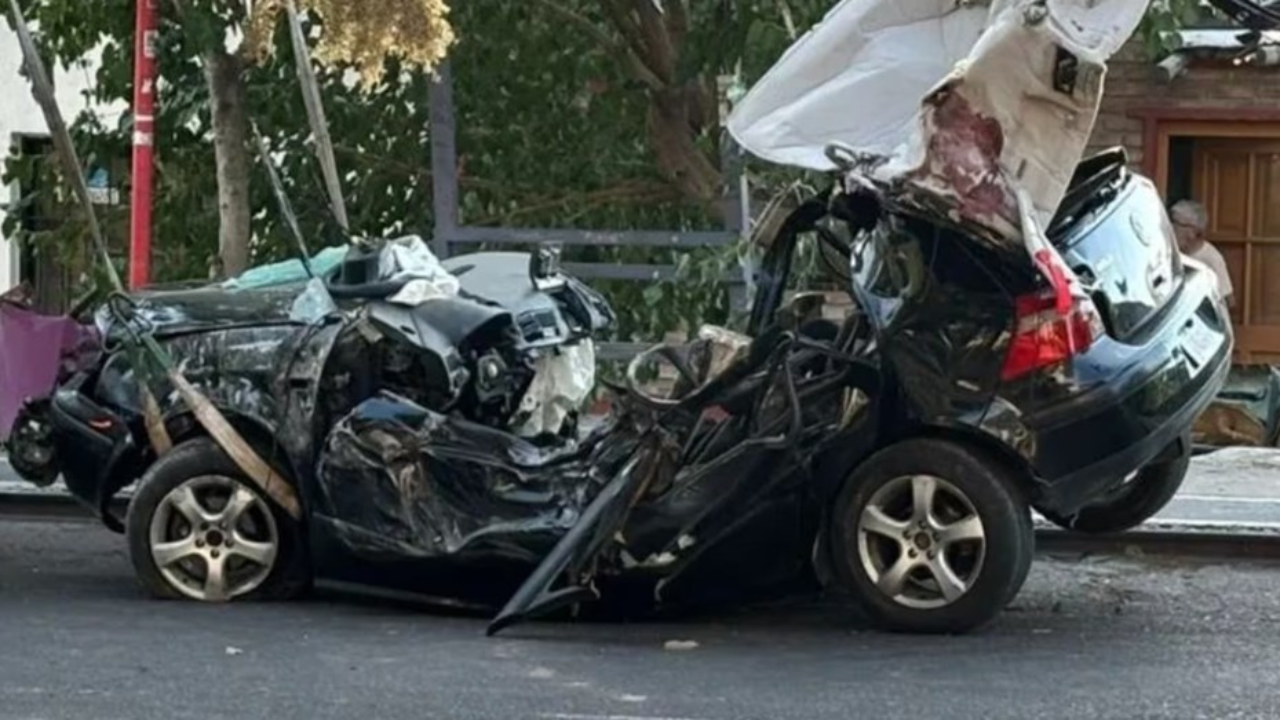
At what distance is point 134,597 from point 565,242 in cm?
510

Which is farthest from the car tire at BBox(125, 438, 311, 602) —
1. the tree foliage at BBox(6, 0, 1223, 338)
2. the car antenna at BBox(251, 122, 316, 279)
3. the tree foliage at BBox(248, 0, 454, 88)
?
the tree foliage at BBox(6, 0, 1223, 338)

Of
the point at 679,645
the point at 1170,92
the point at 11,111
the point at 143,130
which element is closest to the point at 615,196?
the point at 143,130

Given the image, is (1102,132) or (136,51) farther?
(1102,132)

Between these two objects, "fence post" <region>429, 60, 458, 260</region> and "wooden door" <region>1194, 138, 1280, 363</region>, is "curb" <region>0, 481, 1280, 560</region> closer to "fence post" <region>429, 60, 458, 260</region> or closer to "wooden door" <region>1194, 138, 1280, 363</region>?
"fence post" <region>429, 60, 458, 260</region>

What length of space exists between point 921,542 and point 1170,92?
9.89 m

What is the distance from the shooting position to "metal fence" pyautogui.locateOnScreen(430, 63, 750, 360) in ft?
43.5

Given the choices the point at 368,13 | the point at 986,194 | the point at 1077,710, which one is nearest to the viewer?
the point at 1077,710

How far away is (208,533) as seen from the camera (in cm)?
846

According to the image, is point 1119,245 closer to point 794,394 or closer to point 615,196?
point 794,394

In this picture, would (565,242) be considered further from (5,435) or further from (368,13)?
(5,435)

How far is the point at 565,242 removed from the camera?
43.9 ft

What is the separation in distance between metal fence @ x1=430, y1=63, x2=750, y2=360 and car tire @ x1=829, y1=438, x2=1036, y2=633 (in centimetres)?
565

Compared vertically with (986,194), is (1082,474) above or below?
below

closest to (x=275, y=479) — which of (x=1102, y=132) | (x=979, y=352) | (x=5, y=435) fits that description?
(x=5, y=435)
